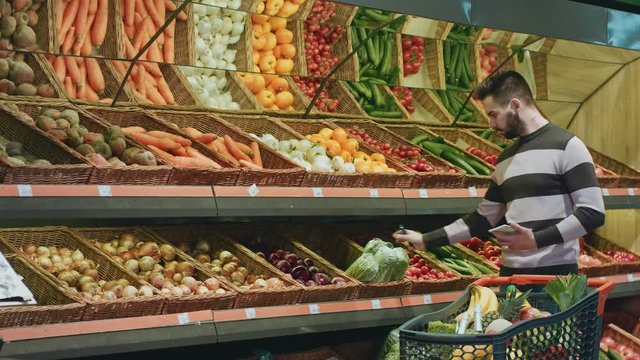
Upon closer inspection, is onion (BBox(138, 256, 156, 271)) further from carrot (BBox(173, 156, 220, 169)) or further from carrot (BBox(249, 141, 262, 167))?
carrot (BBox(249, 141, 262, 167))

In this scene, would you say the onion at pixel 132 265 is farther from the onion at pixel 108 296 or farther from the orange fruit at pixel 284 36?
the orange fruit at pixel 284 36

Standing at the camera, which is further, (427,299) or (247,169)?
(427,299)

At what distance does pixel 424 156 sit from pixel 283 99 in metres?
0.88

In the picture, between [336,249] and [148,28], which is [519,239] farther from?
[148,28]

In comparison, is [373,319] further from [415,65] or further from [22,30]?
[22,30]

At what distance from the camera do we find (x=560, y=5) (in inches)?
213

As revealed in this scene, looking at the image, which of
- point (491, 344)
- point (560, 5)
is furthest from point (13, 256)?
point (560, 5)

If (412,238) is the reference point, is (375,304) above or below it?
below

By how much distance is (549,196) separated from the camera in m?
4.61

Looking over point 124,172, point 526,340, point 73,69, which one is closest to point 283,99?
point 73,69

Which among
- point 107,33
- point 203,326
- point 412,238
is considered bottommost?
point 203,326

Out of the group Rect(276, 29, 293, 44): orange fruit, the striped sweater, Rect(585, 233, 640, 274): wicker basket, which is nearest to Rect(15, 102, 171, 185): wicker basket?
Rect(276, 29, 293, 44): orange fruit

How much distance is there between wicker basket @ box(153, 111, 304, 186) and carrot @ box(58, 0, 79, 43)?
0.76 m

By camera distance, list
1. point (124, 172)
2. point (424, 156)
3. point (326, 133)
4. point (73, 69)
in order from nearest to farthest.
A: point (124, 172) → point (73, 69) → point (326, 133) → point (424, 156)
